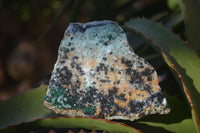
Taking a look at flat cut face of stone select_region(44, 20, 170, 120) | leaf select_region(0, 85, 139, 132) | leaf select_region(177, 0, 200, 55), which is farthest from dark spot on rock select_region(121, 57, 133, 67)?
leaf select_region(177, 0, 200, 55)

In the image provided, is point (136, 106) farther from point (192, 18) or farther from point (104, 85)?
point (192, 18)

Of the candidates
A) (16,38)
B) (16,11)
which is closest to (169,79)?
(16,11)

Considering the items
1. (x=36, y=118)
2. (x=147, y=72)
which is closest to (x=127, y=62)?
(x=147, y=72)

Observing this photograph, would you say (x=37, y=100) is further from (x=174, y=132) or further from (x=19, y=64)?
(x=19, y=64)

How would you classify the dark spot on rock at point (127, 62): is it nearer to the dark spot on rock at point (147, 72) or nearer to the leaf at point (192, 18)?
the dark spot on rock at point (147, 72)

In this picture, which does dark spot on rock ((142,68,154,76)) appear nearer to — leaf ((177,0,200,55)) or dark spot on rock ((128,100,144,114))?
dark spot on rock ((128,100,144,114))

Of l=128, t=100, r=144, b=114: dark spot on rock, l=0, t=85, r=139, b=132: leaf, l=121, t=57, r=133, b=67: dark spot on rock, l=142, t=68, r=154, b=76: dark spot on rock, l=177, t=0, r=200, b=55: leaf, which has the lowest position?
l=0, t=85, r=139, b=132: leaf

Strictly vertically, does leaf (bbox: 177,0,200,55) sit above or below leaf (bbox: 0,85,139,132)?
above

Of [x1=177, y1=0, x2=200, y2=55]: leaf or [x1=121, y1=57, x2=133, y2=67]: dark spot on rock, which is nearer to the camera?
[x1=121, y1=57, x2=133, y2=67]: dark spot on rock
